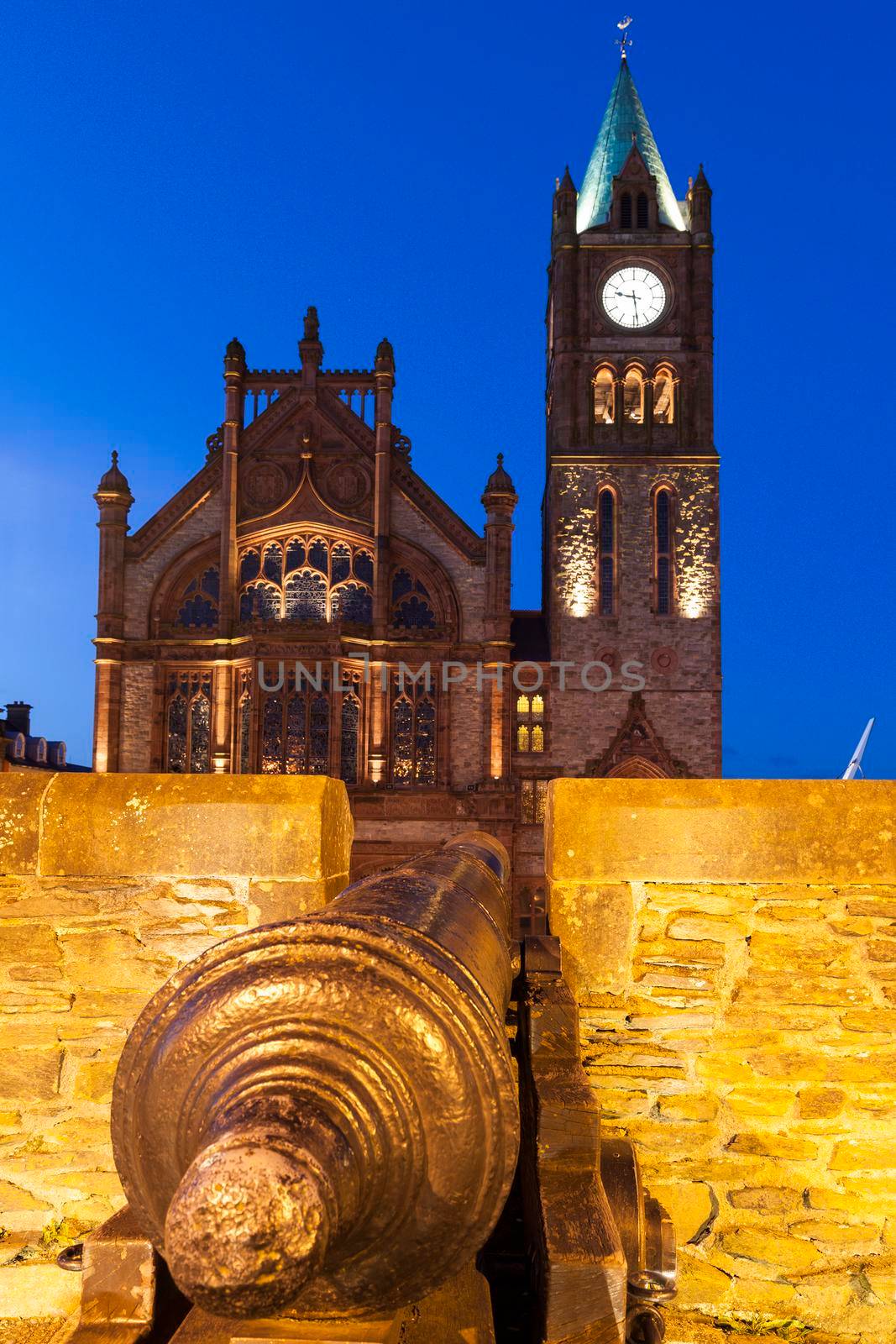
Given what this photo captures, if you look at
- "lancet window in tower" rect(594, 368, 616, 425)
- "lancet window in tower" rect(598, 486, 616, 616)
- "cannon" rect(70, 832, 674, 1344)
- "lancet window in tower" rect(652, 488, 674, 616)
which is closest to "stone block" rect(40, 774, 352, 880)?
"cannon" rect(70, 832, 674, 1344)

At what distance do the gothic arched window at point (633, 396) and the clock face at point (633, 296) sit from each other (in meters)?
1.49

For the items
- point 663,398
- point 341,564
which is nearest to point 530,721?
point 341,564

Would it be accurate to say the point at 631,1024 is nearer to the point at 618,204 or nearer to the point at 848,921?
the point at 848,921

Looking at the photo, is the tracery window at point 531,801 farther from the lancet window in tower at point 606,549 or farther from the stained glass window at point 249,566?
the stained glass window at point 249,566

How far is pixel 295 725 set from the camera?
989 inches

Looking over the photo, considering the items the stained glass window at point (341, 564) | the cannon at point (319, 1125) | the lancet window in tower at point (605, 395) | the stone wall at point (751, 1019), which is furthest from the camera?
the lancet window in tower at point (605, 395)

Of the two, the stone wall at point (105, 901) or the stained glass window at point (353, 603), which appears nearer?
the stone wall at point (105, 901)

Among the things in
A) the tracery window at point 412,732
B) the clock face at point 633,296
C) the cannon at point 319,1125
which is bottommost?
the cannon at point 319,1125

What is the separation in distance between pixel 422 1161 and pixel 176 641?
25.5 meters

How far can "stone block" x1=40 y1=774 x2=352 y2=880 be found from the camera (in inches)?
156

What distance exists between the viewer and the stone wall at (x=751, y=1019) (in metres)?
3.71

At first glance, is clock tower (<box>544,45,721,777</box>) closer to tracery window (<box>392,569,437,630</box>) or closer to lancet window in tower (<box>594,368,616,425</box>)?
lancet window in tower (<box>594,368,616,425</box>)

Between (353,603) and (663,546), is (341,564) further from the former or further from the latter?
(663,546)

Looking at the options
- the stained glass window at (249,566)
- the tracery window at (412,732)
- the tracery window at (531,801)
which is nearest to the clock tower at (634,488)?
the tracery window at (531,801)
